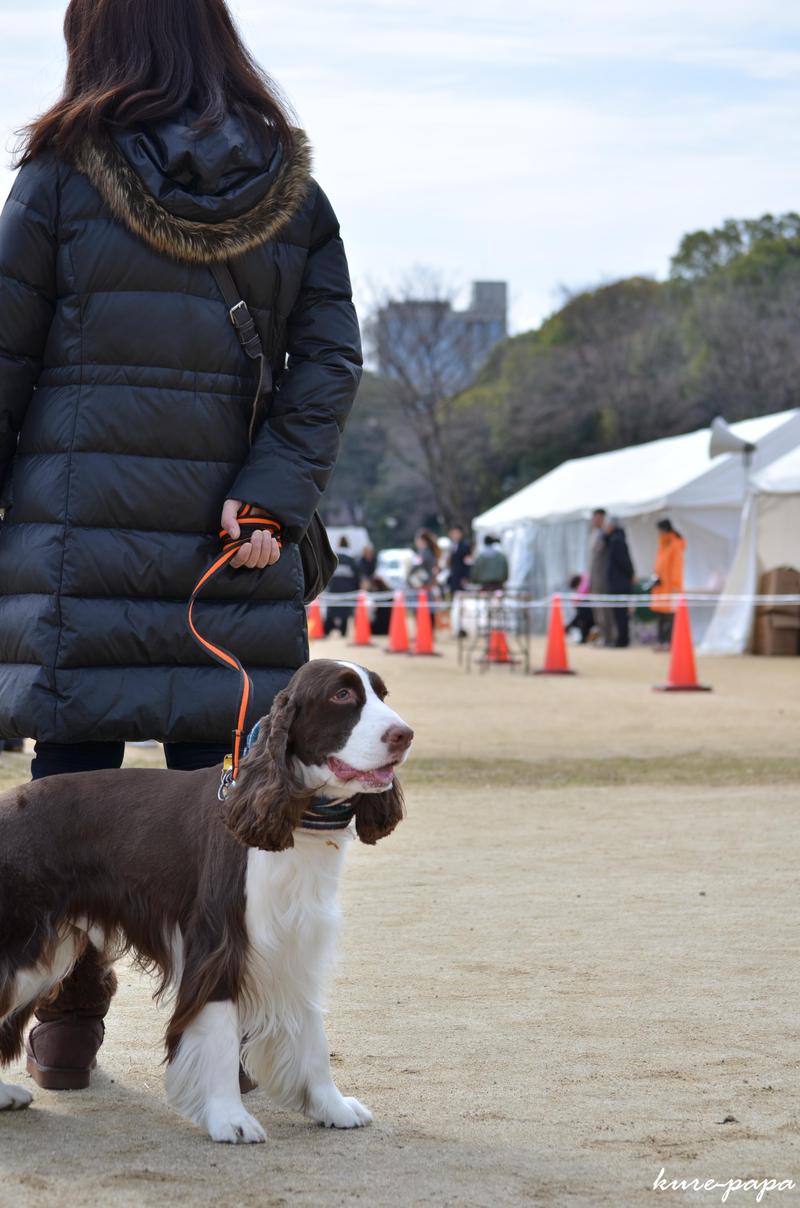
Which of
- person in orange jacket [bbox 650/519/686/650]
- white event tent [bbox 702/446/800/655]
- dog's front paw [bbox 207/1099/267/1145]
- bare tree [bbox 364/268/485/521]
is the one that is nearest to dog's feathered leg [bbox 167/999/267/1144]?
dog's front paw [bbox 207/1099/267/1145]

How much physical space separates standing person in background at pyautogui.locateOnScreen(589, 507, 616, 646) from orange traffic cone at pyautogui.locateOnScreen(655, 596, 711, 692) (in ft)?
24.7

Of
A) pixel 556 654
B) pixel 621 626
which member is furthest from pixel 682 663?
pixel 621 626

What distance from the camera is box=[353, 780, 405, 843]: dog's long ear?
3.73m

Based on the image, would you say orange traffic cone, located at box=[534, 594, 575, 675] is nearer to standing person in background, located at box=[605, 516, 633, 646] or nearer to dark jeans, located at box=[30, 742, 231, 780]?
standing person in background, located at box=[605, 516, 633, 646]

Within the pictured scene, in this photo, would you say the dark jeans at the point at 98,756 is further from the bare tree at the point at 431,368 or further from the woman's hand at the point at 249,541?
the bare tree at the point at 431,368

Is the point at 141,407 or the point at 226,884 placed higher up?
the point at 141,407

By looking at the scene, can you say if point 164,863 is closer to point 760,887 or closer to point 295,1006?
point 295,1006

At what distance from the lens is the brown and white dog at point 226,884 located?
3561mm

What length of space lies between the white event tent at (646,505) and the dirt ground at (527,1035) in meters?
16.5

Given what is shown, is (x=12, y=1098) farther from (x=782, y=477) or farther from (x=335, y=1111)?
(x=782, y=477)

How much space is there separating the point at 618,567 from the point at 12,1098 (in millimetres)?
22978

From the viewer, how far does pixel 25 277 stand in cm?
396

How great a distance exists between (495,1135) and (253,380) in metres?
1.89

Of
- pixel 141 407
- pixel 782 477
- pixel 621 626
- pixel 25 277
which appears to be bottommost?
pixel 621 626
